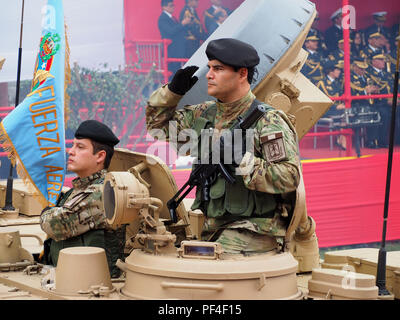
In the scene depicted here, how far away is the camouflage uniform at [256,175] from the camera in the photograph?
4.27m

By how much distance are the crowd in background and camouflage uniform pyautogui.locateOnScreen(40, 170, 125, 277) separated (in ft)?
21.6

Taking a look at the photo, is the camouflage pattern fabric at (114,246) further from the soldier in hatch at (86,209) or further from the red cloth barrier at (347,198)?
the red cloth barrier at (347,198)

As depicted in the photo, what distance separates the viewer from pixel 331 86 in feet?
37.6

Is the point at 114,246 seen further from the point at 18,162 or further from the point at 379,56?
the point at 379,56

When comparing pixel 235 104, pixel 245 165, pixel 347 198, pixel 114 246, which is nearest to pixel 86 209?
pixel 114 246

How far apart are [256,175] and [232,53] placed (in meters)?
0.73

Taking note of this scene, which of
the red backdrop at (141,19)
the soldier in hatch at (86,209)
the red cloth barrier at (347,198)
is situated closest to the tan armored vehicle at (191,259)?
the soldier in hatch at (86,209)

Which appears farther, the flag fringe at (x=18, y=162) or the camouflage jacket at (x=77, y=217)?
the flag fringe at (x=18, y=162)

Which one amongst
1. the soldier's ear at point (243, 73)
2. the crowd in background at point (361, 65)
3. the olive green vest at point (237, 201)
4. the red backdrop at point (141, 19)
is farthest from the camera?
the crowd in background at point (361, 65)

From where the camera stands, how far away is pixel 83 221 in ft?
16.6

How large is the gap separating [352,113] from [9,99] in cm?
472

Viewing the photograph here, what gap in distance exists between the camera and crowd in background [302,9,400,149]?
37.3 feet

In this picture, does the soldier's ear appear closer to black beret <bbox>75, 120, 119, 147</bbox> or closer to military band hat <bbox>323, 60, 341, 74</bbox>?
black beret <bbox>75, 120, 119, 147</bbox>
